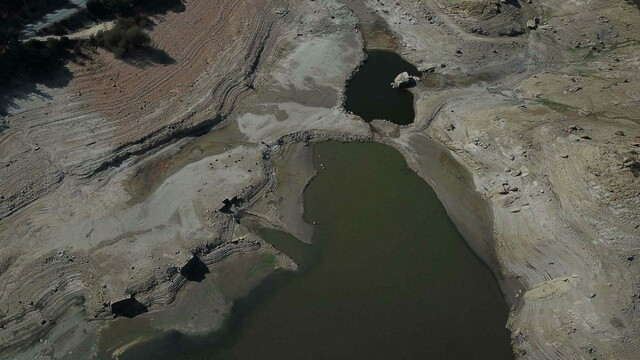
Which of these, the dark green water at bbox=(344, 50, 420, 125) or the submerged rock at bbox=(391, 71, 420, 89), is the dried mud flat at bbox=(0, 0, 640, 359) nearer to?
the dark green water at bbox=(344, 50, 420, 125)

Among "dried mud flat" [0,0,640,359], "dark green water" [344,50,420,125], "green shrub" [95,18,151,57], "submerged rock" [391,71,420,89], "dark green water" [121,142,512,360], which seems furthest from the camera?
"submerged rock" [391,71,420,89]

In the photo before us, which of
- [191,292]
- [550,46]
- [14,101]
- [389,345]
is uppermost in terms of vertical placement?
[14,101]

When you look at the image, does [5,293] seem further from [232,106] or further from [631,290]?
[631,290]

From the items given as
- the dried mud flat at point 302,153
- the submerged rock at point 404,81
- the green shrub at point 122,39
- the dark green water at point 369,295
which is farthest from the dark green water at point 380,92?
the green shrub at point 122,39

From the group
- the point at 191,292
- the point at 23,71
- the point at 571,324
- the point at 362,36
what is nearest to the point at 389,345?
the point at 571,324

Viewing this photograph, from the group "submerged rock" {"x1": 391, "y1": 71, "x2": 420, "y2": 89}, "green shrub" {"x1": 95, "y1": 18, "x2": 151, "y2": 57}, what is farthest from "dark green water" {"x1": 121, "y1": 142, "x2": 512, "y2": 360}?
"green shrub" {"x1": 95, "y1": 18, "x2": 151, "y2": 57}

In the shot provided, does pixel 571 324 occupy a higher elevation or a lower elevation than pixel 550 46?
lower
